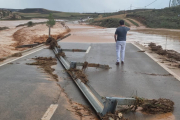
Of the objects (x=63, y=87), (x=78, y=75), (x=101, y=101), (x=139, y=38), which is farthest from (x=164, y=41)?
(x=101, y=101)

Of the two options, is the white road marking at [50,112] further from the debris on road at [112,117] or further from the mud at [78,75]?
the mud at [78,75]

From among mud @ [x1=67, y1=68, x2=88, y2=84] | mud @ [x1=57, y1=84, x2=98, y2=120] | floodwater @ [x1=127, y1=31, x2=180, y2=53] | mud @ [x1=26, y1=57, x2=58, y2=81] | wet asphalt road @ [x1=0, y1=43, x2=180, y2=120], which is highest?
floodwater @ [x1=127, y1=31, x2=180, y2=53]

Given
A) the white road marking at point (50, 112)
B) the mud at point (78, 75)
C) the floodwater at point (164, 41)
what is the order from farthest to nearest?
1. the floodwater at point (164, 41)
2. the mud at point (78, 75)
3. the white road marking at point (50, 112)

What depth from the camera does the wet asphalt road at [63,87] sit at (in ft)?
16.0

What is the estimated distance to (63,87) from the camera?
6.61 m

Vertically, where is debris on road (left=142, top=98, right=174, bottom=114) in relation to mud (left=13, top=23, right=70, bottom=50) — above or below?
below

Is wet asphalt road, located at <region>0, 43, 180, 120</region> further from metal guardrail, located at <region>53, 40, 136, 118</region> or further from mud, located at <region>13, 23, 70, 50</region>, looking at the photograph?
mud, located at <region>13, 23, 70, 50</region>

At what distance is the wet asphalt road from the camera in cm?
488

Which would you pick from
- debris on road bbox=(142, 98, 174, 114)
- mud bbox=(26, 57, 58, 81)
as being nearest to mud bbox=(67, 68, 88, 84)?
mud bbox=(26, 57, 58, 81)

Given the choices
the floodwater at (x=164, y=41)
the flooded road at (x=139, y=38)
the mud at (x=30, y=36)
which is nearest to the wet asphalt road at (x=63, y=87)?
the floodwater at (x=164, y=41)

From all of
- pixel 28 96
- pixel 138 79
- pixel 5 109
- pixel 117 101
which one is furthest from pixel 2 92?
pixel 138 79

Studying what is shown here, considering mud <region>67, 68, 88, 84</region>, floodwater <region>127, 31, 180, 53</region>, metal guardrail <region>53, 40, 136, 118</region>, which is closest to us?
metal guardrail <region>53, 40, 136, 118</region>

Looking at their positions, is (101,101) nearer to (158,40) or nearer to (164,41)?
(164,41)

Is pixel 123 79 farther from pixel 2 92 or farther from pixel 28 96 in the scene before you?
pixel 2 92
